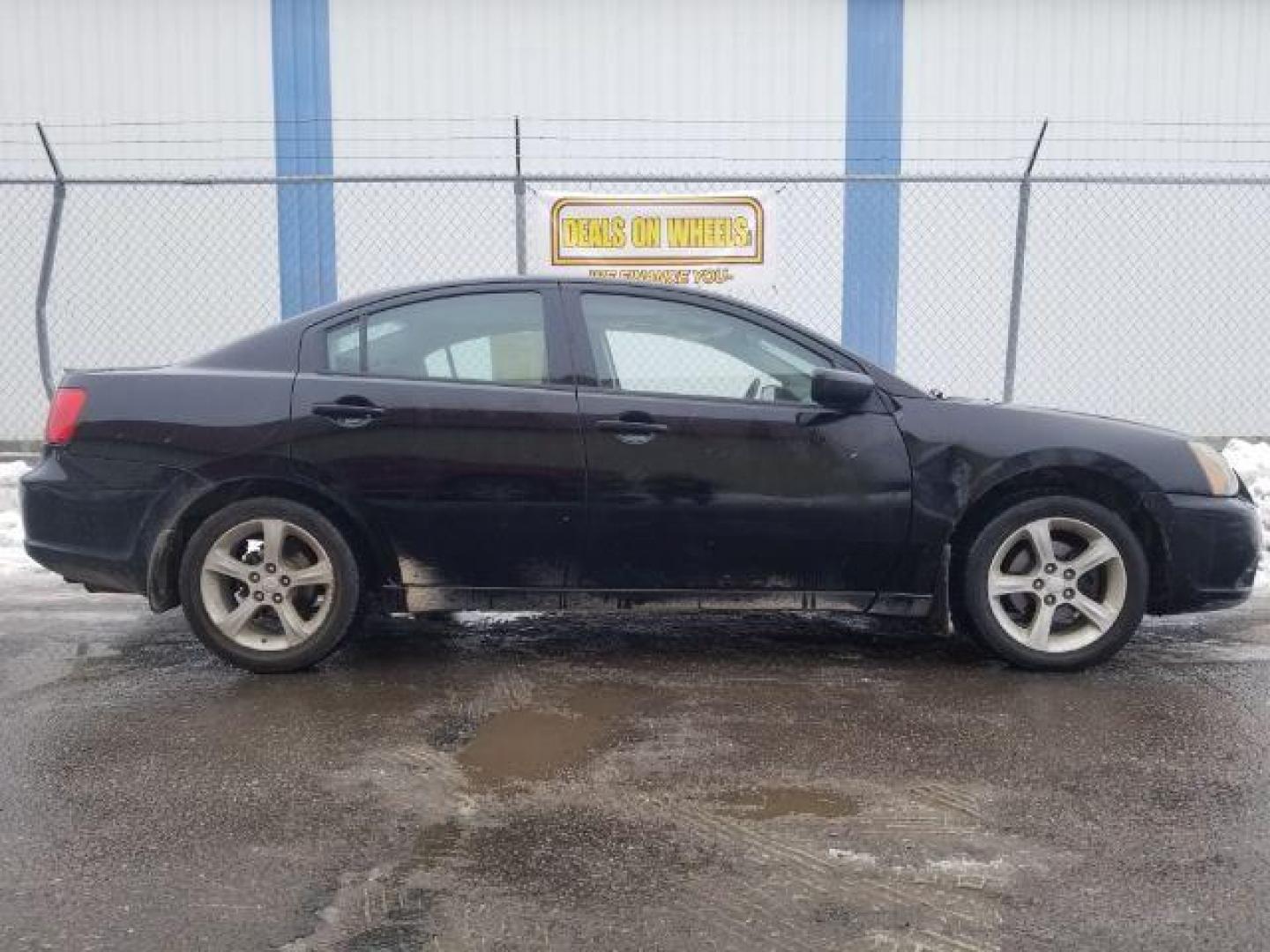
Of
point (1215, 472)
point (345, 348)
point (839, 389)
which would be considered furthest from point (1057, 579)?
point (345, 348)

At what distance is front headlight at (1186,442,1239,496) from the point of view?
4.74 metres

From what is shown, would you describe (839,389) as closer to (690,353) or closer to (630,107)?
(690,353)

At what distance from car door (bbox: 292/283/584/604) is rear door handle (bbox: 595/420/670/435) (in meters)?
0.12

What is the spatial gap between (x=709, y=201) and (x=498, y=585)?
13.5ft

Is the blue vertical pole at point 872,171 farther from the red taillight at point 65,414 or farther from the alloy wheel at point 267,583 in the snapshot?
the red taillight at point 65,414

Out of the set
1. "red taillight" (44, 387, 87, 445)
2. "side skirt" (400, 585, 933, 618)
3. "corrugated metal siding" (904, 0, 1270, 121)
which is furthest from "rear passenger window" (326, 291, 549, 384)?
"corrugated metal siding" (904, 0, 1270, 121)

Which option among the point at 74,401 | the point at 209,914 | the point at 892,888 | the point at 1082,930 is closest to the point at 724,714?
the point at 892,888

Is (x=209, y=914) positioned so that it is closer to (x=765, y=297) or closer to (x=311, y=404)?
(x=311, y=404)

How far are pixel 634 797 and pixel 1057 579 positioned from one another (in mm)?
2107

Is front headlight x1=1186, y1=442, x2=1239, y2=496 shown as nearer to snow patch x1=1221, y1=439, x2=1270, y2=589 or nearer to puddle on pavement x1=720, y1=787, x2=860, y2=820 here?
puddle on pavement x1=720, y1=787, x2=860, y2=820

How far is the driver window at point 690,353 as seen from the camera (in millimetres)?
4711

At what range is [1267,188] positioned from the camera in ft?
37.7

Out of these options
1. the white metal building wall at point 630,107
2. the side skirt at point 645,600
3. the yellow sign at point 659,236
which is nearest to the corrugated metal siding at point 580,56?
the white metal building wall at point 630,107

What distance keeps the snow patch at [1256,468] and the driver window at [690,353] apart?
4.23 meters
